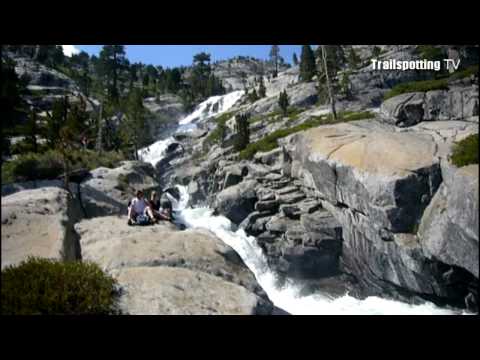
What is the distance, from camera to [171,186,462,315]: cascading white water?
37.8 ft

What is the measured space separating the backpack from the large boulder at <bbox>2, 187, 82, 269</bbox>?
2.01 m

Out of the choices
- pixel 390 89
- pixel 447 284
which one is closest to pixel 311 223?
pixel 447 284

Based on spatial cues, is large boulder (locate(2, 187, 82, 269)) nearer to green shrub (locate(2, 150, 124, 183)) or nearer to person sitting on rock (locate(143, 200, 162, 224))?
green shrub (locate(2, 150, 124, 183))

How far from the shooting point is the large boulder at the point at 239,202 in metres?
20.2

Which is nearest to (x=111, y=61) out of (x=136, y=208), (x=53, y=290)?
(x=136, y=208)

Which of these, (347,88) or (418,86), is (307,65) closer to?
(347,88)

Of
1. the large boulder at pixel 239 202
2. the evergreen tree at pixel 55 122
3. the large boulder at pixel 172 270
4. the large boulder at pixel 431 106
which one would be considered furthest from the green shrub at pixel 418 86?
the evergreen tree at pixel 55 122

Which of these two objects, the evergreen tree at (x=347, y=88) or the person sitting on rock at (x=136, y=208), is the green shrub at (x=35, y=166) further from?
the evergreen tree at (x=347, y=88)

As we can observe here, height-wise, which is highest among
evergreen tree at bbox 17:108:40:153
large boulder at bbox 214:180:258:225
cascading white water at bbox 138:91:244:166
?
cascading white water at bbox 138:91:244:166

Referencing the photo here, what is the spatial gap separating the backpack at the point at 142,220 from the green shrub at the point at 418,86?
36.4 ft

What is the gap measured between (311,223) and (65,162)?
11.6 m

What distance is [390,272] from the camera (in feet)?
38.8

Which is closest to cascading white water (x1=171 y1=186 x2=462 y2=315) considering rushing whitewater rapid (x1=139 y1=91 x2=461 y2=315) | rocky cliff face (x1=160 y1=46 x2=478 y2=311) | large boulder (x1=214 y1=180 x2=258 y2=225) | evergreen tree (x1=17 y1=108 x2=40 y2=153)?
rushing whitewater rapid (x1=139 y1=91 x2=461 y2=315)
